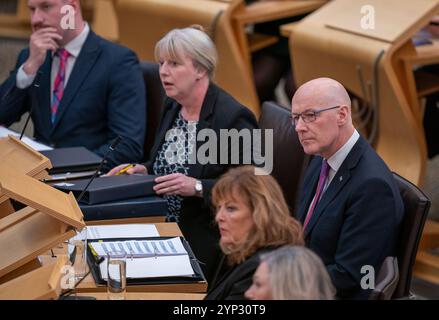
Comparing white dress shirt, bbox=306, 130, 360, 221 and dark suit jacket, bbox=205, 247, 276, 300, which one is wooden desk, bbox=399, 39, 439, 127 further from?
dark suit jacket, bbox=205, 247, 276, 300

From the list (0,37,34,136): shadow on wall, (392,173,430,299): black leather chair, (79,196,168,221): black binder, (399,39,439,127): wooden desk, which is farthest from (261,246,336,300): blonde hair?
(0,37,34,136): shadow on wall

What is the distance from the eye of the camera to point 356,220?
3238mm

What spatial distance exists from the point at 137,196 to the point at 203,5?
2679mm

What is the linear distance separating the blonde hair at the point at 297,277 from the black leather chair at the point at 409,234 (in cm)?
75

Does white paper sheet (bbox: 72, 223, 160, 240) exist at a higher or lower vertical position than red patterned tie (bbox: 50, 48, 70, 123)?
lower

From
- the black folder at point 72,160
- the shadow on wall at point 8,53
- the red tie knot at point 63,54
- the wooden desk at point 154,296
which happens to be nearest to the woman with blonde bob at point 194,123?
the black folder at point 72,160

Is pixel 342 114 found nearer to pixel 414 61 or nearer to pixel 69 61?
pixel 414 61

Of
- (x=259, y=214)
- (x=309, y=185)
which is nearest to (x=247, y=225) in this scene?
(x=259, y=214)

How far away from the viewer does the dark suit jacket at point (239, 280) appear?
2.87 metres

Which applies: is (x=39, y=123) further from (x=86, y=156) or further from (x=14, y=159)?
(x=14, y=159)

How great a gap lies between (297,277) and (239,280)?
0.44 m

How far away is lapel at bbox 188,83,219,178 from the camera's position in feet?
13.7

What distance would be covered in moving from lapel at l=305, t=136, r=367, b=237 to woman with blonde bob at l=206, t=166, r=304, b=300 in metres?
0.44
